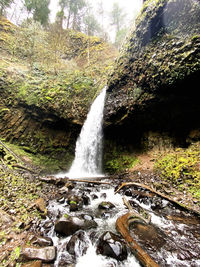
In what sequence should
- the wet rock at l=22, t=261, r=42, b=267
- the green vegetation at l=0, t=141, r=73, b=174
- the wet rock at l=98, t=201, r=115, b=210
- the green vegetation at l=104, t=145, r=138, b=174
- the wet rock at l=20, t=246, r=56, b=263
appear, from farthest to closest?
the green vegetation at l=104, t=145, r=138, b=174 < the green vegetation at l=0, t=141, r=73, b=174 < the wet rock at l=98, t=201, r=115, b=210 < the wet rock at l=20, t=246, r=56, b=263 < the wet rock at l=22, t=261, r=42, b=267

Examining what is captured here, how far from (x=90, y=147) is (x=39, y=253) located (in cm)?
757

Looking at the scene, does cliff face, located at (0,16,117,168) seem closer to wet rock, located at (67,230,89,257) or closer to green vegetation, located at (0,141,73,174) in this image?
green vegetation, located at (0,141,73,174)

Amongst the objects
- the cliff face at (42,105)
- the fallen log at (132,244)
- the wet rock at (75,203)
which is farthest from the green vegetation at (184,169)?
the cliff face at (42,105)

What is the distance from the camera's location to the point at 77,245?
2.30m

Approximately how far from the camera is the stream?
207 cm

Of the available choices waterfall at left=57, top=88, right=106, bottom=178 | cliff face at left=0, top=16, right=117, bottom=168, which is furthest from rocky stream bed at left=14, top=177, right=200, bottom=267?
cliff face at left=0, top=16, right=117, bottom=168

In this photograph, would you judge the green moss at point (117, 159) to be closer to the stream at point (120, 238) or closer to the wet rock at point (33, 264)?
the stream at point (120, 238)

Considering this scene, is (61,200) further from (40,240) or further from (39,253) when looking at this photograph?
(39,253)

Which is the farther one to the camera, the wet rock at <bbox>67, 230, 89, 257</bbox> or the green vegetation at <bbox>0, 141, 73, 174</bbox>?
the green vegetation at <bbox>0, 141, 73, 174</bbox>

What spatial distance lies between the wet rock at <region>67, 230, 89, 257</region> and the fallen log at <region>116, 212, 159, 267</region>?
81 cm

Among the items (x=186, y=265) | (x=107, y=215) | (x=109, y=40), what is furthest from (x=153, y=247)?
(x=109, y=40)

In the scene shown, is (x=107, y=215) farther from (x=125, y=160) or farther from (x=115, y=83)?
(x=115, y=83)

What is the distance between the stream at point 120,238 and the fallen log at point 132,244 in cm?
11

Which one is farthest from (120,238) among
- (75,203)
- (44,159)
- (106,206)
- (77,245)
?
(44,159)
